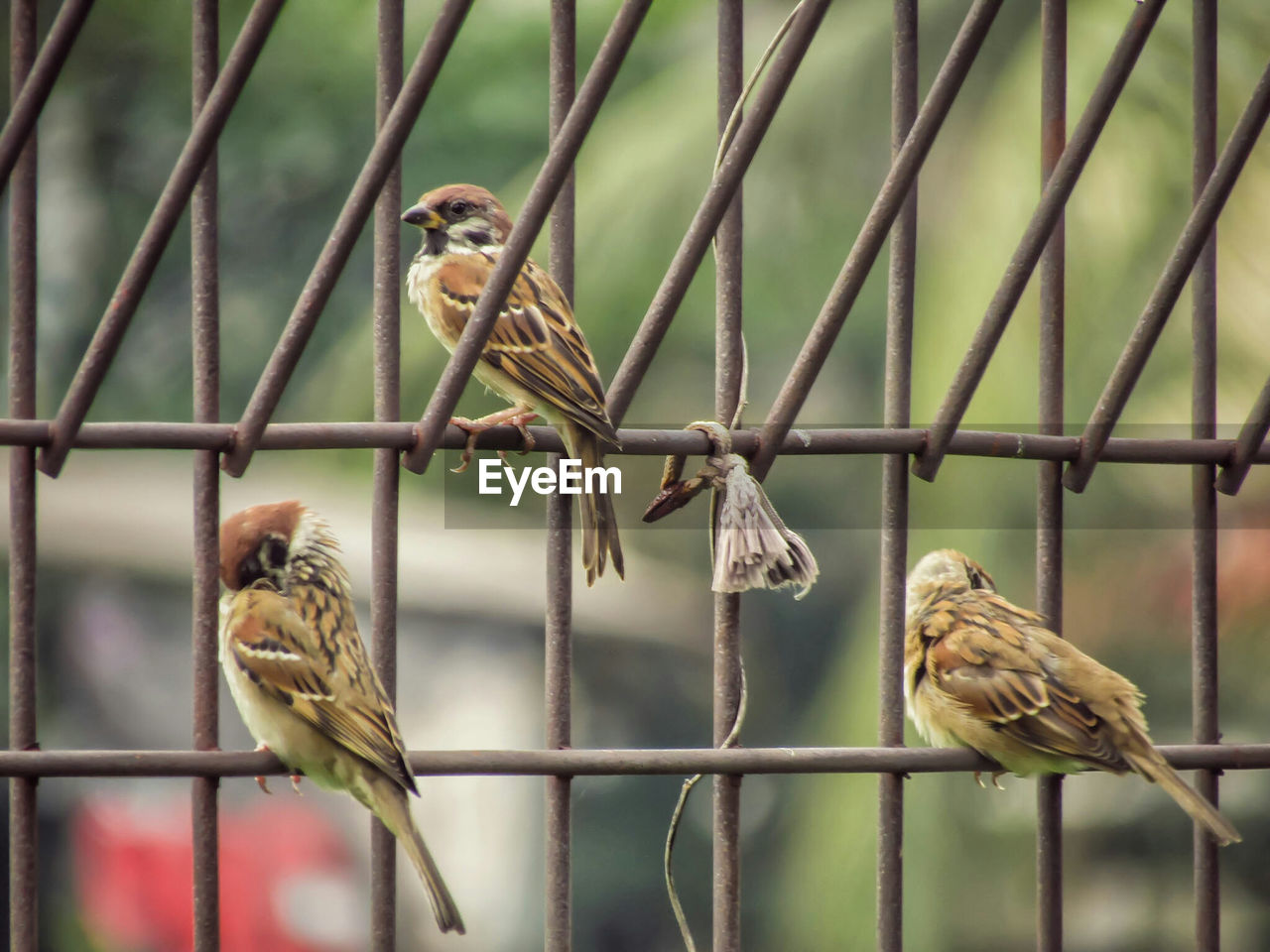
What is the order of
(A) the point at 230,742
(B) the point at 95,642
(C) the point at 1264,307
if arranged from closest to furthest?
(C) the point at 1264,307 → (A) the point at 230,742 → (B) the point at 95,642

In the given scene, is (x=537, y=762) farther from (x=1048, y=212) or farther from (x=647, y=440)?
(x=1048, y=212)

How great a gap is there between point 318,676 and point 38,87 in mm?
1113

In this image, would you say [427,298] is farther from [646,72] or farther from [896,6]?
[646,72]

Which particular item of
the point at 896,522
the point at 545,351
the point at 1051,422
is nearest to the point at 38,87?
the point at 545,351

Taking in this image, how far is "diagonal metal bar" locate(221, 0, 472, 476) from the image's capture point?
6.76 feet

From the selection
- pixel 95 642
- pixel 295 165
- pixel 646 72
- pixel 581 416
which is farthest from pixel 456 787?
pixel 581 416

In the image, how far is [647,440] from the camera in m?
2.28

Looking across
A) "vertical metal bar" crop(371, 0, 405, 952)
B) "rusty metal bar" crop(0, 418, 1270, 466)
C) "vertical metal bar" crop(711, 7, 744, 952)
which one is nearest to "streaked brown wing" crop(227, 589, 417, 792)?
"vertical metal bar" crop(371, 0, 405, 952)

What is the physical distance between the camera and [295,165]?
10.3 m

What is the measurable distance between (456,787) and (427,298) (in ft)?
19.1

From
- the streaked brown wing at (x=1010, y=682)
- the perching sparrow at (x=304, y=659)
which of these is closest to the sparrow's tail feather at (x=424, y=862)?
the perching sparrow at (x=304, y=659)

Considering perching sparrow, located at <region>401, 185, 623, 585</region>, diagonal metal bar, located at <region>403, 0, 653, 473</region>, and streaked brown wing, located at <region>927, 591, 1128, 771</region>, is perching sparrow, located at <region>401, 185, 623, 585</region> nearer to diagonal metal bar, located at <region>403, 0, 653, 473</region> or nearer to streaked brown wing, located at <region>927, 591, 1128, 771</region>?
diagonal metal bar, located at <region>403, 0, 653, 473</region>

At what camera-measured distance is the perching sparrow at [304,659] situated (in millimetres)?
2418

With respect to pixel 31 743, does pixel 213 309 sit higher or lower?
higher
